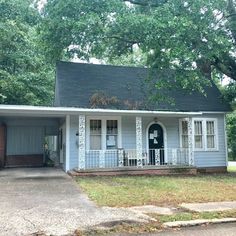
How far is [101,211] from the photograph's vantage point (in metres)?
7.07

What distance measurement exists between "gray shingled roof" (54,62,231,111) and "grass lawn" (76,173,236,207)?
4.51m

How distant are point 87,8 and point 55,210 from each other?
9.30 meters

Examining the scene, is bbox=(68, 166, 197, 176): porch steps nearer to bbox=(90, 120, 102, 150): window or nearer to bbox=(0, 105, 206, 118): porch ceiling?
bbox=(90, 120, 102, 150): window

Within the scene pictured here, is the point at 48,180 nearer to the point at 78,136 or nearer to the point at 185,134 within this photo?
the point at 78,136

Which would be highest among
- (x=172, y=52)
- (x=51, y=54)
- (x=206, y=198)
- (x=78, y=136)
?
(x=51, y=54)

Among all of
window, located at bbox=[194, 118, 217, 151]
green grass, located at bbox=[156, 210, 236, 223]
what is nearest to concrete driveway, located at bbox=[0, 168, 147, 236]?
green grass, located at bbox=[156, 210, 236, 223]

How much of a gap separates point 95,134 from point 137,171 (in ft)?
8.78

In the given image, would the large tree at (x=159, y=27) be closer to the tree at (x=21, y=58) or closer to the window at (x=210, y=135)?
the tree at (x=21, y=58)

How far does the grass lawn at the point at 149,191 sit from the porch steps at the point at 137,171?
742mm

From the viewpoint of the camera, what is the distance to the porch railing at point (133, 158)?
14.5m

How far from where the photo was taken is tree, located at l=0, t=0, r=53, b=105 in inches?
688

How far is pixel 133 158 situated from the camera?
1495 cm

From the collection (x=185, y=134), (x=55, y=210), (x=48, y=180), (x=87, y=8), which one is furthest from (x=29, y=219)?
(x=185, y=134)

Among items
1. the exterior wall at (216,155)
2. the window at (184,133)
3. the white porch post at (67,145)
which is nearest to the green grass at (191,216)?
the white porch post at (67,145)
